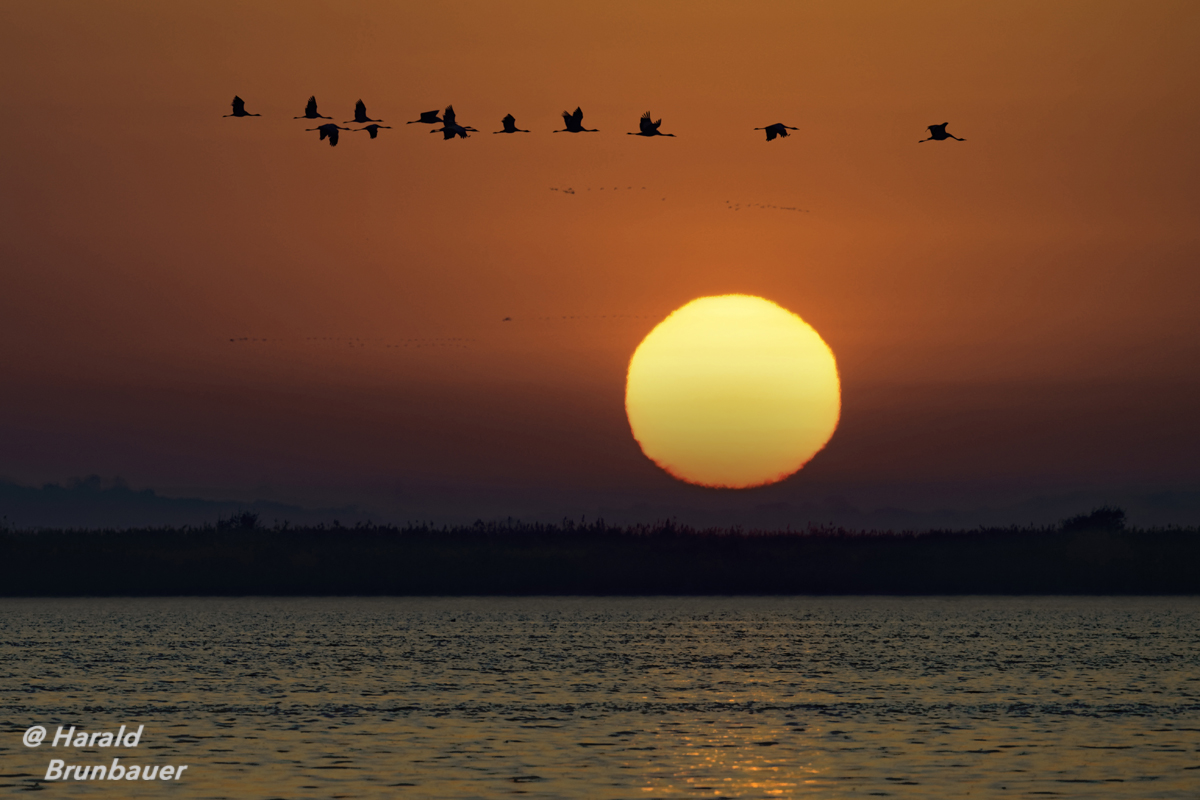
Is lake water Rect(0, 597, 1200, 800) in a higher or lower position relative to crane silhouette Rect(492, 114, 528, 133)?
lower

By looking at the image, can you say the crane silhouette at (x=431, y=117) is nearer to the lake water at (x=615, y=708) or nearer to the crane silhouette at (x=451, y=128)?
the crane silhouette at (x=451, y=128)

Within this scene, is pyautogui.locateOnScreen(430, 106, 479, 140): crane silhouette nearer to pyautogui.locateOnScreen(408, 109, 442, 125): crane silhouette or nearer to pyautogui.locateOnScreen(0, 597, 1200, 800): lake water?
pyautogui.locateOnScreen(408, 109, 442, 125): crane silhouette

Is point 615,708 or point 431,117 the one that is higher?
point 431,117

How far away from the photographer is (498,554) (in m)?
95.2

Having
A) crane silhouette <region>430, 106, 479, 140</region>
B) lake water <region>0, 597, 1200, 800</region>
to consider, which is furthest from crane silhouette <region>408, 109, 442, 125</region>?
lake water <region>0, 597, 1200, 800</region>

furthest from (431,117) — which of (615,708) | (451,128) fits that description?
(615,708)

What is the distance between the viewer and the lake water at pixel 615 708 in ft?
96.4

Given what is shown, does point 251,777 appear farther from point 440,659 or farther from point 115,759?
point 440,659

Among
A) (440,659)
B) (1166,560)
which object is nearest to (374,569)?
(440,659)

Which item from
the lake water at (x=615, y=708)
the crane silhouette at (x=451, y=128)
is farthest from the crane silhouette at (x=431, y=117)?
the lake water at (x=615, y=708)

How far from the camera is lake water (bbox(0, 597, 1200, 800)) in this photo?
29.4 meters

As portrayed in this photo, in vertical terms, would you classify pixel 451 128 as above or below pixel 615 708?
above

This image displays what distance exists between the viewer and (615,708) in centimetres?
4050

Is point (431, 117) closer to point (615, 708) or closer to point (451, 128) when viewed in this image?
point (451, 128)
